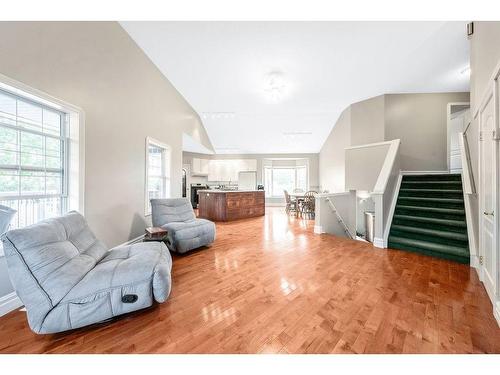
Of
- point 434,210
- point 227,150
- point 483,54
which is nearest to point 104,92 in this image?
point 483,54

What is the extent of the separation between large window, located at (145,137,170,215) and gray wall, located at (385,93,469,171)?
5.57 m

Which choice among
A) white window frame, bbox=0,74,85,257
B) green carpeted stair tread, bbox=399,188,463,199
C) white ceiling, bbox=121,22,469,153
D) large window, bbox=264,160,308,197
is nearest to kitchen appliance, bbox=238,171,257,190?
large window, bbox=264,160,308,197

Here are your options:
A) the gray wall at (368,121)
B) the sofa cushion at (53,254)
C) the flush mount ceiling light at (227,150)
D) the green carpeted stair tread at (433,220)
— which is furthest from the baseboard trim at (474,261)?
the flush mount ceiling light at (227,150)

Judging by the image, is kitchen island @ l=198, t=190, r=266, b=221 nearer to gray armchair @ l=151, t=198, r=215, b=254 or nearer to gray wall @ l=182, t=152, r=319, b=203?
gray armchair @ l=151, t=198, r=215, b=254

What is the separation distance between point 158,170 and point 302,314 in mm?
3966

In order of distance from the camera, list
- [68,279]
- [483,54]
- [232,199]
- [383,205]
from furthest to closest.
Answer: [232,199]
[383,205]
[483,54]
[68,279]

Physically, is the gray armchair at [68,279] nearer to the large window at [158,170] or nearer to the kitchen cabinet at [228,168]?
the large window at [158,170]

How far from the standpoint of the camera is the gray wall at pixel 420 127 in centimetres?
519

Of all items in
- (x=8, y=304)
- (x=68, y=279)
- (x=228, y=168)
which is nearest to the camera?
(x=68, y=279)

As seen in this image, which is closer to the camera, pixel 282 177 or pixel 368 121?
pixel 368 121

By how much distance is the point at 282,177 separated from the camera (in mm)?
9898

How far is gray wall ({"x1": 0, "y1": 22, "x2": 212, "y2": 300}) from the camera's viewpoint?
1890 mm

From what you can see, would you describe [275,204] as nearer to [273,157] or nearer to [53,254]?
[273,157]
